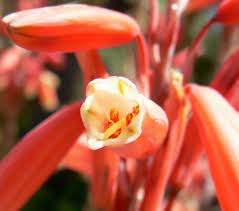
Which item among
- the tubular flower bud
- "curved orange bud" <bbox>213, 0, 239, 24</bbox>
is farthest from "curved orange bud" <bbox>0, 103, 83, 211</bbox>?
"curved orange bud" <bbox>213, 0, 239, 24</bbox>

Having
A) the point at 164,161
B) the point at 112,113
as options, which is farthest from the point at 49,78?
the point at 112,113

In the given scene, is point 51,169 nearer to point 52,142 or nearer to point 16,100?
point 52,142

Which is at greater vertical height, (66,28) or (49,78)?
(66,28)

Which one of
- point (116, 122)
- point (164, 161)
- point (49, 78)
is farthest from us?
point (49, 78)

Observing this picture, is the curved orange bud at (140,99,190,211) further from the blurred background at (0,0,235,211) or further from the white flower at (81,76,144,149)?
the blurred background at (0,0,235,211)

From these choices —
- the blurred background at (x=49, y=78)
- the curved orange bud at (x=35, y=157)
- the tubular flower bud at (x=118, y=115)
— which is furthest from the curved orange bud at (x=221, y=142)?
the blurred background at (x=49, y=78)

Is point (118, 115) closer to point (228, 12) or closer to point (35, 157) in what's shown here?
point (35, 157)

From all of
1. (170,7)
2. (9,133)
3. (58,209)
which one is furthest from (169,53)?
(58,209)
